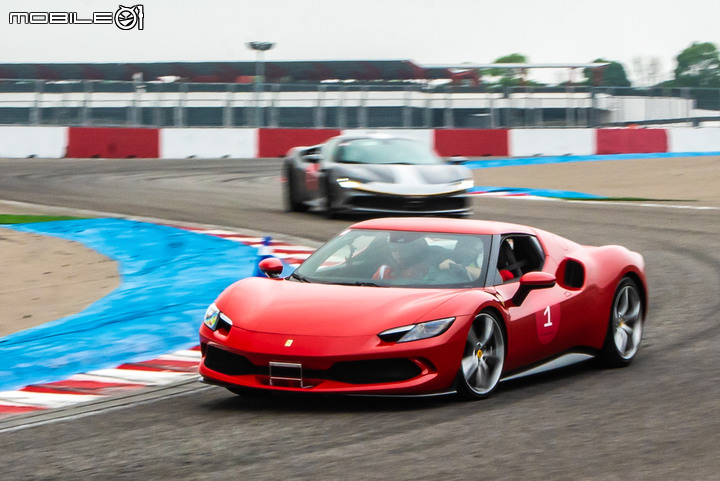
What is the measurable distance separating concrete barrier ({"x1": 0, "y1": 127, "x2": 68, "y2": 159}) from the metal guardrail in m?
0.21

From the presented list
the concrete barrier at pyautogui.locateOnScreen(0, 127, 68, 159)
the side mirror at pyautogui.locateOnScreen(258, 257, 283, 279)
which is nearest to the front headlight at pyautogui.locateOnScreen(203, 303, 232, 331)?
the side mirror at pyautogui.locateOnScreen(258, 257, 283, 279)

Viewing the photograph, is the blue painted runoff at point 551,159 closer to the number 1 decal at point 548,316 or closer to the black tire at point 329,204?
the black tire at point 329,204

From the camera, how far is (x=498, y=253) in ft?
22.3

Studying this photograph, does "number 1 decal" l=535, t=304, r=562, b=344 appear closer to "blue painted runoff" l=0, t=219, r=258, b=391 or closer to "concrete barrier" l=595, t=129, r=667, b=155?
"blue painted runoff" l=0, t=219, r=258, b=391

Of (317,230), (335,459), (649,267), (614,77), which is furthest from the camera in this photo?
(614,77)

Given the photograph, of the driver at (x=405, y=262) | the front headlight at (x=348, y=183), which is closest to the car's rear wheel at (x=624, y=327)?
the driver at (x=405, y=262)

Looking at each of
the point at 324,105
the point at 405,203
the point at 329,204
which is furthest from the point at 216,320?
the point at 324,105

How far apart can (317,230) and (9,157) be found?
59.5ft

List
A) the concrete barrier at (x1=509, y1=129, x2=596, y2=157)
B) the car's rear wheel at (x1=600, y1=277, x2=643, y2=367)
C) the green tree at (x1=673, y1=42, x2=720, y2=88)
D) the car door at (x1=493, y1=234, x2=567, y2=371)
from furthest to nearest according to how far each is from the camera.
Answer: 1. the green tree at (x1=673, y1=42, x2=720, y2=88)
2. the concrete barrier at (x1=509, y1=129, x2=596, y2=157)
3. the car's rear wheel at (x1=600, y1=277, x2=643, y2=367)
4. the car door at (x1=493, y1=234, x2=567, y2=371)

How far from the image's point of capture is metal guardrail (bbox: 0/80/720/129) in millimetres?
30703

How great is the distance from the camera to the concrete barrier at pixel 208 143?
3144 centimetres

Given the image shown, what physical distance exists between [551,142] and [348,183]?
18205 millimetres

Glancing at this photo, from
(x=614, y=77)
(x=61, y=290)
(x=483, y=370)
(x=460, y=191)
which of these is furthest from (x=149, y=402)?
(x=614, y=77)

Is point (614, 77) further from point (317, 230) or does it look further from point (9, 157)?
point (317, 230)
